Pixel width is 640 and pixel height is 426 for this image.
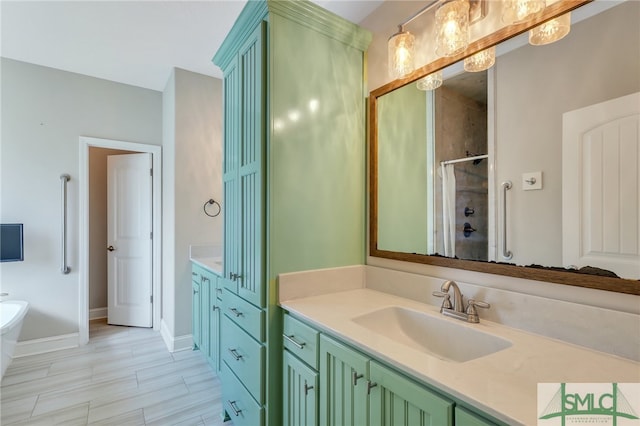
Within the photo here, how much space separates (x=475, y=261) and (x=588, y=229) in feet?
1.29

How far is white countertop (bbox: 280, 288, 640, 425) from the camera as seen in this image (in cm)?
66

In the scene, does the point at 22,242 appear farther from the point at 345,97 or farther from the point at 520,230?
the point at 520,230

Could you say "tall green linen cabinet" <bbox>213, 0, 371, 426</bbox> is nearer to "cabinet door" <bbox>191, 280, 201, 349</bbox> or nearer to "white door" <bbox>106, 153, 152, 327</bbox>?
"cabinet door" <bbox>191, 280, 201, 349</bbox>

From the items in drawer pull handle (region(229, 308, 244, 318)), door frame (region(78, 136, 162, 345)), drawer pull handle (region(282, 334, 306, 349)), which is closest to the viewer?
drawer pull handle (region(282, 334, 306, 349))

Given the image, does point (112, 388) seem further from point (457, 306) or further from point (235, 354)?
point (457, 306)

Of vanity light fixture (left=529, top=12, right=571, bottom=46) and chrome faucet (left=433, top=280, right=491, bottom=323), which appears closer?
vanity light fixture (left=529, top=12, right=571, bottom=46)

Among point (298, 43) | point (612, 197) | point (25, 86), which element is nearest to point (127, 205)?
point (25, 86)

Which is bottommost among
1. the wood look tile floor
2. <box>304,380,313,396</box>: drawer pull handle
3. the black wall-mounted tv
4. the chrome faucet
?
the wood look tile floor

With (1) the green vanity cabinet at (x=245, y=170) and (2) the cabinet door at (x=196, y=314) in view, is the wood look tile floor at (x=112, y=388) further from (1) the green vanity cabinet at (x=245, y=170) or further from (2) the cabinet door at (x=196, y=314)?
(1) the green vanity cabinet at (x=245, y=170)

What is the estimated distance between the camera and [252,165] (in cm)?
154

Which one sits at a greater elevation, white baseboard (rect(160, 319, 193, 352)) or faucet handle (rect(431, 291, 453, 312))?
faucet handle (rect(431, 291, 453, 312))

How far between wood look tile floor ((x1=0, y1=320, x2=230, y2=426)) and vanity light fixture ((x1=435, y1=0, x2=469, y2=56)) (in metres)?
2.44

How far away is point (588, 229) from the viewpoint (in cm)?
95

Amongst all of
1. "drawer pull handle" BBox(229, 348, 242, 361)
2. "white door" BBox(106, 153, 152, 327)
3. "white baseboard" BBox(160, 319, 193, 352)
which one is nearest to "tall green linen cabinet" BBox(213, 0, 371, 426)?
"drawer pull handle" BBox(229, 348, 242, 361)
